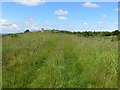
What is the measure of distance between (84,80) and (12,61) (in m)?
3.11

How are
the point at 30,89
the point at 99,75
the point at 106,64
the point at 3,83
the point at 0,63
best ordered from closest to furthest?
the point at 30,89 → the point at 3,83 → the point at 99,75 → the point at 106,64 → the point at 0,63

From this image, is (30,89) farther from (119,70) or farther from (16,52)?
(16,52)

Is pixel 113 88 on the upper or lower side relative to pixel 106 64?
lower

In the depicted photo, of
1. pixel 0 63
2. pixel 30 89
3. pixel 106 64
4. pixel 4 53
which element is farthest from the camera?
pixel 4 53

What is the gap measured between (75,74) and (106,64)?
1.25 meters

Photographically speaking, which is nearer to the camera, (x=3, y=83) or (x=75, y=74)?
(x=3, y=83)

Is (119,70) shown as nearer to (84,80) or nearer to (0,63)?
(84,80)

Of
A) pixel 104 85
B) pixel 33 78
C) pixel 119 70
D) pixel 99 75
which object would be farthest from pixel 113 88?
pixel 33 78

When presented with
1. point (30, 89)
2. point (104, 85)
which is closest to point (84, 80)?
point (104, 85)

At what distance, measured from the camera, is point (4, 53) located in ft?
24.8

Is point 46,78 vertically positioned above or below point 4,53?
below

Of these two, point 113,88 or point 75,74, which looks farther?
point 75,74

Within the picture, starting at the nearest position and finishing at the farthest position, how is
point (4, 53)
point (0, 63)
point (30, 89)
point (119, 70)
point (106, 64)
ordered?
point (30, 89) → point (119, 70) → point (106, 64) → point (0, 63) → point (4, 53)

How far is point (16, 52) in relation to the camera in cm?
780
